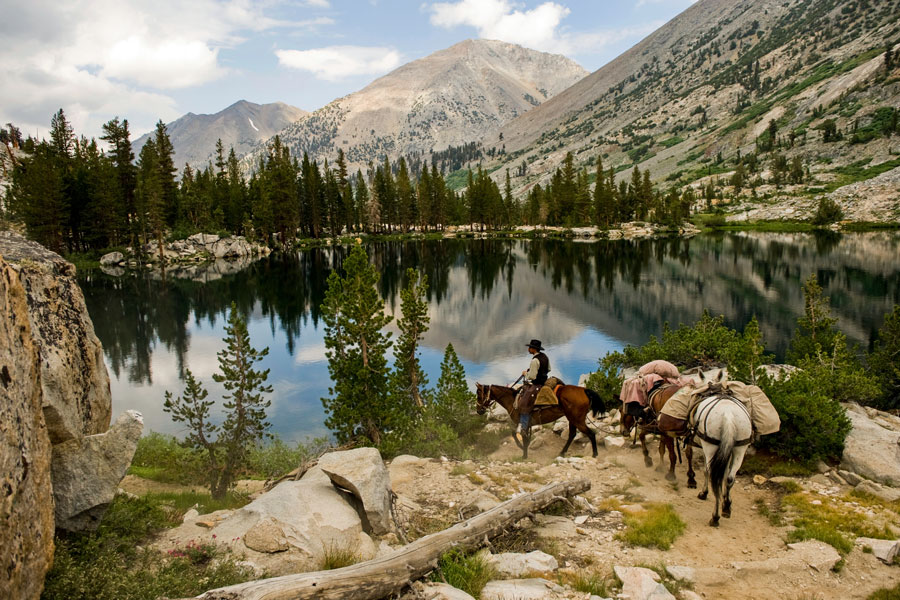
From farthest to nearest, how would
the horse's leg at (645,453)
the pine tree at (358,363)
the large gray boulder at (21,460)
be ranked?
the pine tree at (358,363), the horse's leg at (645,453), the large gray boulder at (21,460)

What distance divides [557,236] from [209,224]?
79.7 meters

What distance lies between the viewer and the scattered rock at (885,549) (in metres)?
6.60

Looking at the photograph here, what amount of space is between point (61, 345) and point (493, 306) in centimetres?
4071

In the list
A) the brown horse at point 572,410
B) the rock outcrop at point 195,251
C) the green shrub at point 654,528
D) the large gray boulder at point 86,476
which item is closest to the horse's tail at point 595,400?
the brown horse at point 572,410

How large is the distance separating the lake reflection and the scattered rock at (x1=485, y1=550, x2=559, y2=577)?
50.6ft

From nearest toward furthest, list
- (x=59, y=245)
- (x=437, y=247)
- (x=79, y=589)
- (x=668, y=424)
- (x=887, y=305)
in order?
(x=79, y=589)
(x=668, y=424)
(x=887, y=305)
(x=59, y=245)
(x=437, y=247)

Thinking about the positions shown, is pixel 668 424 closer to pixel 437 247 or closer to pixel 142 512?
pixel 142 512

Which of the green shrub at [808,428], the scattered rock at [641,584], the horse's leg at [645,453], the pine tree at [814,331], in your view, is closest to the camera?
the scattered rock at [641,584]

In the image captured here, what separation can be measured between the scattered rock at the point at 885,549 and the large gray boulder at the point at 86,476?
11020 mm

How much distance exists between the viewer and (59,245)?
68.5 m

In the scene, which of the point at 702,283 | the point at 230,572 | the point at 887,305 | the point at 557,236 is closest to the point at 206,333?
the point at 230,572

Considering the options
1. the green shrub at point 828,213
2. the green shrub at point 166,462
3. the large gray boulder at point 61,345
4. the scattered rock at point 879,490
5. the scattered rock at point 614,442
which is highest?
the green shrub at point 828,213

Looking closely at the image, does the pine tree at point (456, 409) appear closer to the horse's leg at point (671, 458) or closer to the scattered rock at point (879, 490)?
the horse's leg at point (671, 458)

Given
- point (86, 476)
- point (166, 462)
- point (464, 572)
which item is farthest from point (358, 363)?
point (464, 572)
